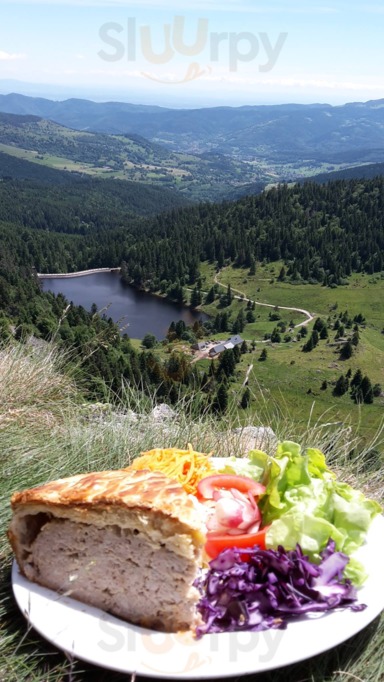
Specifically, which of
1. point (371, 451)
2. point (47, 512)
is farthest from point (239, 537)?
point (371, 451)

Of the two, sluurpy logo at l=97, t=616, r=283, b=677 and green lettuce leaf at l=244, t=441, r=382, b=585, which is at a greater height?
green lettuce leaf at l=244, t=441, r=382, b=585

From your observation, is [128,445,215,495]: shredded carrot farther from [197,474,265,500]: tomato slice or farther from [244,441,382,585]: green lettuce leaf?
[244,441,382,585]: green lettuce leaf

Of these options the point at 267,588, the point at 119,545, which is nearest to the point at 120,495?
the point at 119,545

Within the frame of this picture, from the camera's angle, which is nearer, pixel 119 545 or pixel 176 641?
pixel 176 641

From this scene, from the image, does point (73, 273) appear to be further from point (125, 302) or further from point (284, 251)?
point (284, 251)

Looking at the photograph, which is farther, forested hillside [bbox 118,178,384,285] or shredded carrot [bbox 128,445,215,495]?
forested hillside [bbox 118,178,384,285]

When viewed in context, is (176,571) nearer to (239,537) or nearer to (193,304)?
(239,537)

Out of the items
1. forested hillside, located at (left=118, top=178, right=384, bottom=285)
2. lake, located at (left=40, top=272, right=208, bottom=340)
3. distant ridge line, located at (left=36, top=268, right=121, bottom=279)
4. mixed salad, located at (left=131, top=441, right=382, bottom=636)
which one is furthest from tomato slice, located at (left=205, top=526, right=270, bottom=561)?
distant ridge line, located at (left=36, top=268, right=121, bottom=279)
